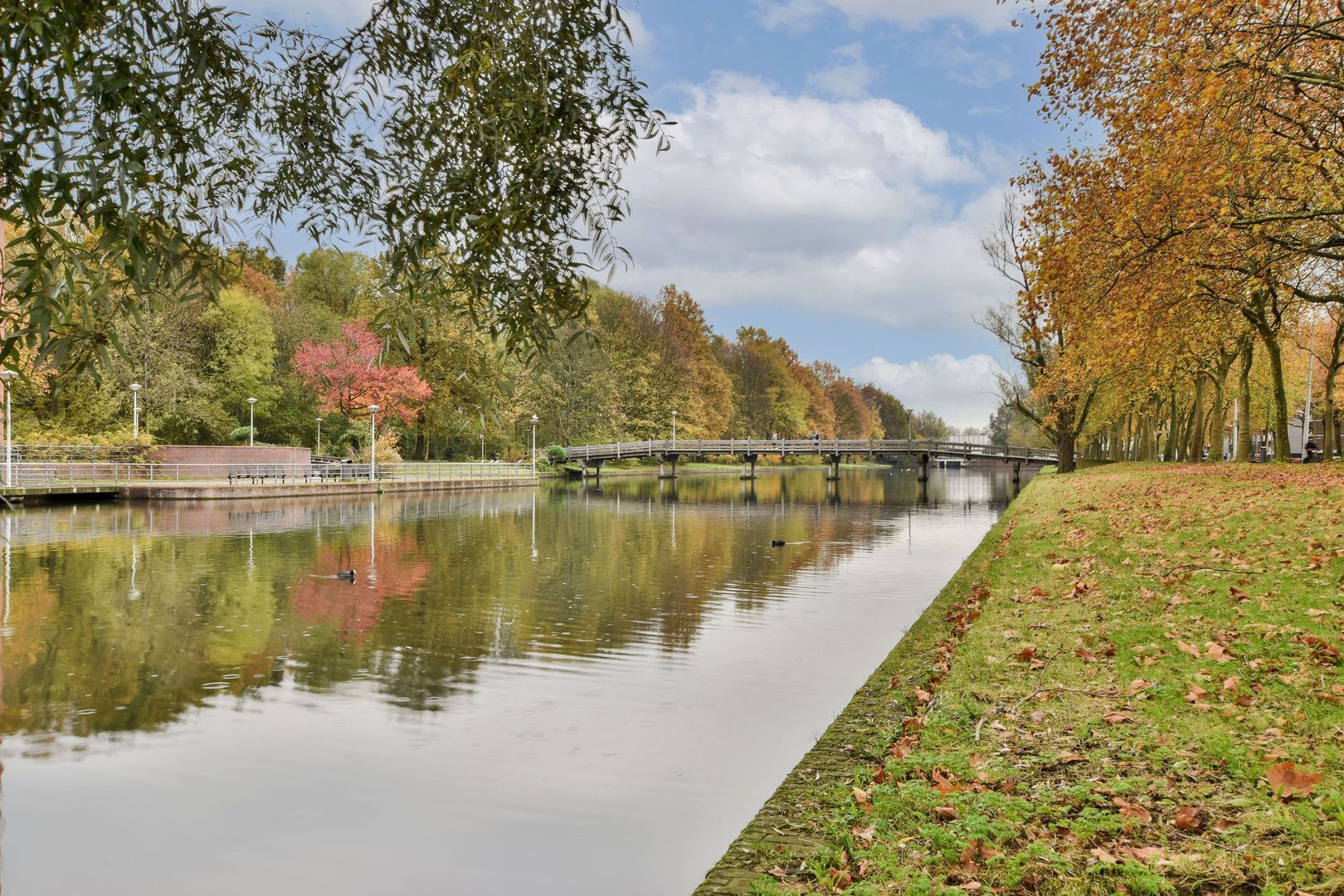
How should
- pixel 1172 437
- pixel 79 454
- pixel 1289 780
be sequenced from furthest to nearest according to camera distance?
pixel 1172 437, pixel 79 454, pixel 1289 780

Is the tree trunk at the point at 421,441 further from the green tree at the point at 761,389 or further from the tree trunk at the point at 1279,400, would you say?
the tree trunk at the point at 1279,400

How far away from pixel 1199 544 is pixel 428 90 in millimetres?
11166

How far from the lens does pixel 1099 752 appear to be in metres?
5.37

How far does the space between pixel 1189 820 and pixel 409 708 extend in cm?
806

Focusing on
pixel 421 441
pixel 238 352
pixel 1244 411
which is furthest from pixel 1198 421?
pixel 238 352

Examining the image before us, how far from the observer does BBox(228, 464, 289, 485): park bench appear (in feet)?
145

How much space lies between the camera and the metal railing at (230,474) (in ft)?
127

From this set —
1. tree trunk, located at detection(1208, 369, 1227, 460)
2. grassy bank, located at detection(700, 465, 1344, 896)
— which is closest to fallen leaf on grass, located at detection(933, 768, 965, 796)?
grassy bank, located at detection(700, 465, 1344, 896)

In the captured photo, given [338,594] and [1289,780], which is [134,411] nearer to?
[338,594]

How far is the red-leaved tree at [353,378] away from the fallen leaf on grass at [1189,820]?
52.0 m

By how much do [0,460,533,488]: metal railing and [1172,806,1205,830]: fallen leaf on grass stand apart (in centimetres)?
4141

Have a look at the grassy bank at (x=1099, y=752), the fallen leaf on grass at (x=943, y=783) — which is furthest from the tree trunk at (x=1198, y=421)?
the fallen leaf on grass at (x=943, y=783)

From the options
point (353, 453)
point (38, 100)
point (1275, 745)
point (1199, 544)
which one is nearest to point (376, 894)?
point (38, 100)

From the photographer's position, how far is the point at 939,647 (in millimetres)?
9703
